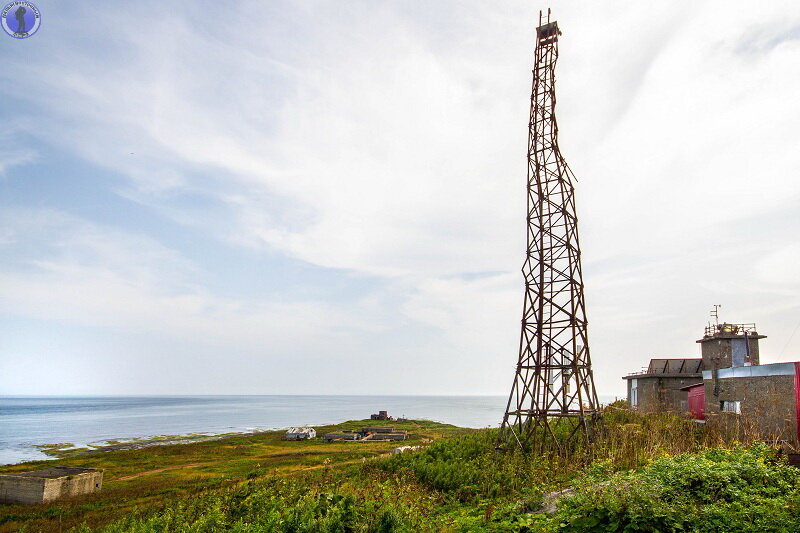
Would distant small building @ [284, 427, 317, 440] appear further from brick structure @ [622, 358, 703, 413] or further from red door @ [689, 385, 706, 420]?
red door @ [689, 385, 706, 420]

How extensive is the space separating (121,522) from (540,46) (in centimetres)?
2380

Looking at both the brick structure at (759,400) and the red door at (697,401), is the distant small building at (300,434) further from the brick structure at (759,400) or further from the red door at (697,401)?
the brick structure at (759,400)

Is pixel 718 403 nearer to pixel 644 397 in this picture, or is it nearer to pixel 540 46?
pixel 644 397

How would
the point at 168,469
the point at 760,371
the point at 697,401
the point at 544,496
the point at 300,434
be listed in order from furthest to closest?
the point at 300,434
the point at 168,469
the point at 697,401
the point at 760,371
the point at 544,496

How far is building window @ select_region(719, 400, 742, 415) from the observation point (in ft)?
67.2

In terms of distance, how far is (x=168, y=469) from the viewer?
123 feet

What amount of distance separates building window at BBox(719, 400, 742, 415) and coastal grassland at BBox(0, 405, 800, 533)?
3464 millimetres

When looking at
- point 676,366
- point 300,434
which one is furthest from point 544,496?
point 300,434

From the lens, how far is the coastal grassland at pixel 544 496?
7840 mm

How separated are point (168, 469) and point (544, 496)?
35385 millimetres

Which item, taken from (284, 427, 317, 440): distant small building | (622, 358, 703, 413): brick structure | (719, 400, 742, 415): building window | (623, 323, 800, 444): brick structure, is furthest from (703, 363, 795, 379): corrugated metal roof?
(284, 427, 317, 440): distant small building

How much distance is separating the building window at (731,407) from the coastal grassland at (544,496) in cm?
346

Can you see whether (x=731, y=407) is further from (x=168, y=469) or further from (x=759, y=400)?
(x=168, y=469)

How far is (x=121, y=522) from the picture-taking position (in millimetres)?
10648
